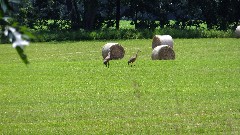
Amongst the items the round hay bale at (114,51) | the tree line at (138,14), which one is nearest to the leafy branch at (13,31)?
the round hay bale at (114,51)

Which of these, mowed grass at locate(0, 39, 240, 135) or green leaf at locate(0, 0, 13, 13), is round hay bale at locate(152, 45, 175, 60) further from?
green leaf at locate(0, 0, 13, 13)

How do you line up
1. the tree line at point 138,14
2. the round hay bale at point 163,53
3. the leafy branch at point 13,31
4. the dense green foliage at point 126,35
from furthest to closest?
the tree line at point 138,14 → the dense green foliage at point 126,35 → the round hay bale at point 163,53 → the leafy branch at point 13,31

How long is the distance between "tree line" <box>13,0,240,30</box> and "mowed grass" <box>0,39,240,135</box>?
24394 mm

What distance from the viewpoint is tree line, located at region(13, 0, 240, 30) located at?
44.8 m

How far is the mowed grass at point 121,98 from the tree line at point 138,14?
24394mm

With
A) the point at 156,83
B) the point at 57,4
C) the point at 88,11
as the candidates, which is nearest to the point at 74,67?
the point at 156,83

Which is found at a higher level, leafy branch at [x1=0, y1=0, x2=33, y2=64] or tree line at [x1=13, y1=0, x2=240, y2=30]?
leafy branch at [x1=0, y1=0, x2=33, y2=64]

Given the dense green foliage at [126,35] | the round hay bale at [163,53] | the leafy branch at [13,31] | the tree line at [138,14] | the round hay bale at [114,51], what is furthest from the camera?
the tree line at [138,14]

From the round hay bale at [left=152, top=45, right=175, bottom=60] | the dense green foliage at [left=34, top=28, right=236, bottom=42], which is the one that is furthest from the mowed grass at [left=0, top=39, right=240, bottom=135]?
the dense green foliage at [left=34, top=28, right=236, bottom=42]

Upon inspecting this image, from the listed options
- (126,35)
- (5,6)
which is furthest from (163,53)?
(5,6)

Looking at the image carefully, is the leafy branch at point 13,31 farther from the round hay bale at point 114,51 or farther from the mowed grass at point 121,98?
the round hay bale at point 114,51

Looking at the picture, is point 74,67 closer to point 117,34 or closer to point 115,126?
point 115,126

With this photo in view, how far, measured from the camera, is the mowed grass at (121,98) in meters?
9.62

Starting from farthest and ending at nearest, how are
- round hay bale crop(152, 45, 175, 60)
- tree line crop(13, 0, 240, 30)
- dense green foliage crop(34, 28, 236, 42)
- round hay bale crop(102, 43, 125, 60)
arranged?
tree line crop(13, 0, 240, 30)
dense green foliage crop(34, 28, 236, 42)
round hay bale crop(102, 43, 125, 60)
round hay bale crop(152, 45, 175, 60)
